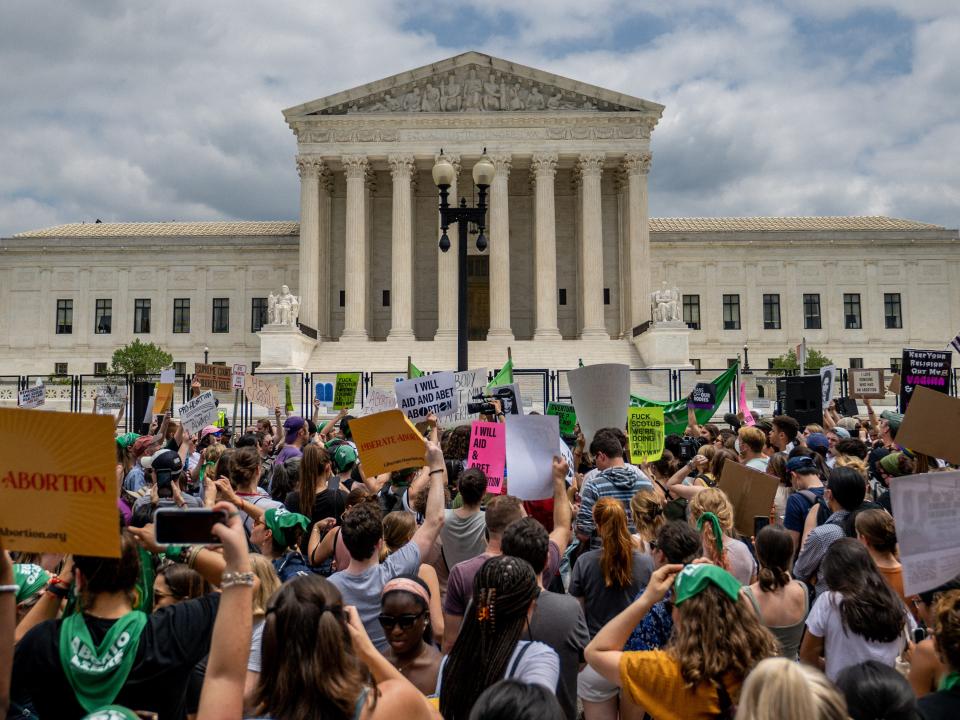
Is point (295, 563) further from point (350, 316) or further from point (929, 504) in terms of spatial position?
point (350, 316)

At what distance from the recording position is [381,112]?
44.1 meters

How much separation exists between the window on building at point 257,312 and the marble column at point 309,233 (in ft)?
26.0

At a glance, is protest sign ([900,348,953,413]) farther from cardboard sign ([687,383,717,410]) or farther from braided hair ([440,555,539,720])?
braided hair ([440,555,539,720])

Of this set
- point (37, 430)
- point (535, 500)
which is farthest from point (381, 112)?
point (37, 430)

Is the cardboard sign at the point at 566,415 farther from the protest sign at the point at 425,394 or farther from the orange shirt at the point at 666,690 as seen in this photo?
the orange shirt at the point at 666,690

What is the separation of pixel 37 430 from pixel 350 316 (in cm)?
4080

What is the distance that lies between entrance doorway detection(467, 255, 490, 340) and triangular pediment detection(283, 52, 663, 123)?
9.32 meters

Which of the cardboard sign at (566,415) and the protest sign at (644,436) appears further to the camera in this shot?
the cardboard sign at (566,415)

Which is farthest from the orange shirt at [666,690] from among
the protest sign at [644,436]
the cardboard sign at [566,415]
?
the cardboard sign at [566,415]

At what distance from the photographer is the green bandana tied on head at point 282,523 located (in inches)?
219

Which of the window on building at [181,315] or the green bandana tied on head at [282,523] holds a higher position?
the window on building at [181,315]

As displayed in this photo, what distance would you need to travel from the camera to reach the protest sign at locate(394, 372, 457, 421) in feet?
33.5

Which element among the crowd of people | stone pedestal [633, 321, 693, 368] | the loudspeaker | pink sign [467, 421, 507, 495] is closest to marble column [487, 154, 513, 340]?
stone pedestal [633, 321, 693, 368]

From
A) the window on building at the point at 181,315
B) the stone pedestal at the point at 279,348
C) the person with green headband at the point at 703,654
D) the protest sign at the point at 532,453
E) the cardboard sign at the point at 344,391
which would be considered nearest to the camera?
the person with green headband at the point at 703,654
